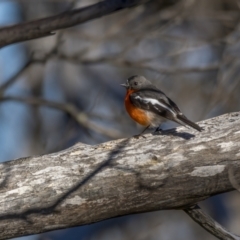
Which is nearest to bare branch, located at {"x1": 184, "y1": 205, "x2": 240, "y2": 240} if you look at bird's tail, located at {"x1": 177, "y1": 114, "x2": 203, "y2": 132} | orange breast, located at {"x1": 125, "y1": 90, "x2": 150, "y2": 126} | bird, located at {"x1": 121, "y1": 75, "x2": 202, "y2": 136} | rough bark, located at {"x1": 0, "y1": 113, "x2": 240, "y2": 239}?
rough bark, located at {"x1": 0, "y1": 113, "x2": 240, "y2": 239}

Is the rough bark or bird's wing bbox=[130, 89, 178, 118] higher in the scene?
bird's wing bbox=[130, 89, 178, 118]

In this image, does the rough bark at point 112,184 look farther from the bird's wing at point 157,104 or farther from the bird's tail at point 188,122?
the bird's wing at point 157,104

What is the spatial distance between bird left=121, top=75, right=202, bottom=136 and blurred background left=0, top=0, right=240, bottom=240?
1239 mm

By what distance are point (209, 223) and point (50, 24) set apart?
7.65 ft

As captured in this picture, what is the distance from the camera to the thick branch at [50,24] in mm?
2301

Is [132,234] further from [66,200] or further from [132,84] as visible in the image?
[66,200]

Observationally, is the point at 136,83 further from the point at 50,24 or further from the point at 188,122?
the point at 50,24

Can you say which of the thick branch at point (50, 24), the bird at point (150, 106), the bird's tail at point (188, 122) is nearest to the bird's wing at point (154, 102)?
the bird at point (150, 106)

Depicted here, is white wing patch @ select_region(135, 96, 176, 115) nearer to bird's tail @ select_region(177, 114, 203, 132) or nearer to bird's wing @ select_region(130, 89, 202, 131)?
bird's wing @ select_region(130, 89, 202, 131)

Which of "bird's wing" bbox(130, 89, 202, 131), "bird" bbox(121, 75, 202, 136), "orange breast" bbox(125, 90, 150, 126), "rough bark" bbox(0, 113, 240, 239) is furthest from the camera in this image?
"orange breast" bbox(125, 90, 150, 126)

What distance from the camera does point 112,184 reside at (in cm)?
418

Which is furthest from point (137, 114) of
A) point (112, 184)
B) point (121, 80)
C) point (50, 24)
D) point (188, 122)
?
point (121, 80)

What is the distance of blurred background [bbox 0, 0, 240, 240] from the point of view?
805 centimetres

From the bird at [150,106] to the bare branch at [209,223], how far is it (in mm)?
1094
